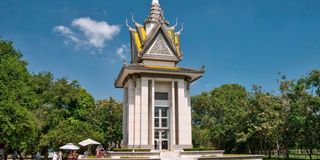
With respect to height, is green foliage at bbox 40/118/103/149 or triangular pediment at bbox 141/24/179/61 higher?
triangular pediment at bbox 141/24/179/61

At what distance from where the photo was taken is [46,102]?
4281cm

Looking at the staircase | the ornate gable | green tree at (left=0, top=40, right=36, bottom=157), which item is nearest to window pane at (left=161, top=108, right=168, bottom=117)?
the staircase

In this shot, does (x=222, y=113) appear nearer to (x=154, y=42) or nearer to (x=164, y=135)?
(x=164, y=135)

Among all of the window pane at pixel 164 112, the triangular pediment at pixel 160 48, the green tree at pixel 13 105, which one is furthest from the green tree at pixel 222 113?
the green tree at pixel 13 105

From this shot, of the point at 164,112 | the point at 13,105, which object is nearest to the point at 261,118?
the point at 164,112

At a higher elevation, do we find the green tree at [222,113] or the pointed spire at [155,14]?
the pointed spire at [155,14]

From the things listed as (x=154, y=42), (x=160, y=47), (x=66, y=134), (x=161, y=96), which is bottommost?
(x=66, y=134)

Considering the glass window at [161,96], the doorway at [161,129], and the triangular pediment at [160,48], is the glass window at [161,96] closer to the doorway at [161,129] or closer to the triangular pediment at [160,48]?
the doorway at [161,129]

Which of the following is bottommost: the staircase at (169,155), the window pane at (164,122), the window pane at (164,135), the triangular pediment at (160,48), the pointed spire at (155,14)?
the staircase at (169,155)

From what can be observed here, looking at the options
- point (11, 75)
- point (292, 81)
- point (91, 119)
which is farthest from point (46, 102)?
point (292, 81)

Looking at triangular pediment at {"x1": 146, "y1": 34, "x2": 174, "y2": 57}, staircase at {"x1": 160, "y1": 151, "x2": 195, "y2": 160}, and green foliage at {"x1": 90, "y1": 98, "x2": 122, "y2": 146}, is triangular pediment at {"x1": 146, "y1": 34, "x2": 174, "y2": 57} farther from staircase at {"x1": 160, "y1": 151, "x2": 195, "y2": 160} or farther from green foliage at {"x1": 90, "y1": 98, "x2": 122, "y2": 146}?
green foliage at {"x1": 90, "y1": 98, "x2": 122, "y2": 146}

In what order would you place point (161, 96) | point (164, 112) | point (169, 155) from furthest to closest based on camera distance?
1. point (161, 96)
2. point (164, 112)
3. point (169, 155)

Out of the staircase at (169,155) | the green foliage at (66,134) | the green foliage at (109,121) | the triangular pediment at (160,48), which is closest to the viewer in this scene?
the staircase at (169,155)

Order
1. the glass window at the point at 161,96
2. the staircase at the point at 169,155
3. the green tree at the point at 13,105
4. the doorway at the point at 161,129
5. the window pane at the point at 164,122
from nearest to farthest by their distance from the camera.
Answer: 1. the green tree at the point at 13,105
2. the staircase at the point at 169,155
3. the doorway at the point at 161,129
4. the window pane at the point at 164,122
5. the glass window at the point at 161,96
